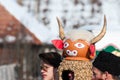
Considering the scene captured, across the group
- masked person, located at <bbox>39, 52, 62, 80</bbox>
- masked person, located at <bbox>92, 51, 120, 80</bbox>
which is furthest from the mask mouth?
masked person, located at <bbox>39, 52, 62, 80</bbox>

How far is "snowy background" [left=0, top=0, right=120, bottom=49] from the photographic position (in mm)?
16495

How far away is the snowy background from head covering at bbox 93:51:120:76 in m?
10.4

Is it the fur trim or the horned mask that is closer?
the horned mask

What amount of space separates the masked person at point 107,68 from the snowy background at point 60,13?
34.3ft

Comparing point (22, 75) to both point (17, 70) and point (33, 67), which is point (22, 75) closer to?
point (17, 70)

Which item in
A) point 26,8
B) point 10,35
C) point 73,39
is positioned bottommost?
point 73,39

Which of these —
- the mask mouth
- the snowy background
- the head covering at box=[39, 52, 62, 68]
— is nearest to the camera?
the mask mouth

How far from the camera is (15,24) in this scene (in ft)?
52.9

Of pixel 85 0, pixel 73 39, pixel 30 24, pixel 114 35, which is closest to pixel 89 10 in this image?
pixel 85 0

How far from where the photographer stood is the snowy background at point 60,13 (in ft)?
54.1

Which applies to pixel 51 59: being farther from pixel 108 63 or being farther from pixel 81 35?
pixel 108 63

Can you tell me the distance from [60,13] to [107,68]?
16406 mm

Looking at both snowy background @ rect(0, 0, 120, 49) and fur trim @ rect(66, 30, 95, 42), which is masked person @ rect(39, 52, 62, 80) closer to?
fur trim @ rect(66, 30, 95, 42)

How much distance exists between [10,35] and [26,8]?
4.30 m
